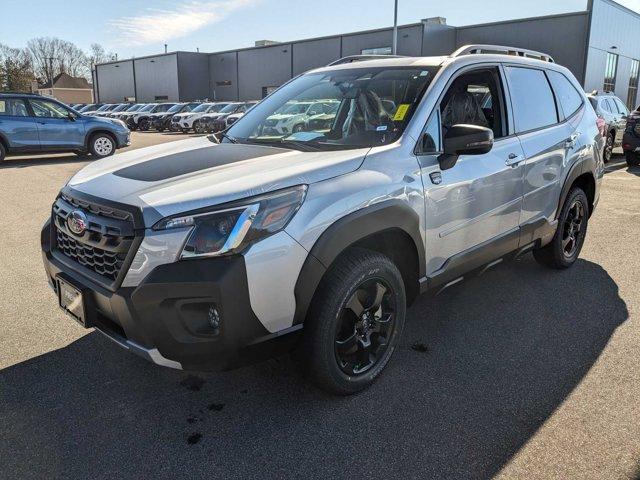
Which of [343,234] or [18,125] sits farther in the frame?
[18,125]

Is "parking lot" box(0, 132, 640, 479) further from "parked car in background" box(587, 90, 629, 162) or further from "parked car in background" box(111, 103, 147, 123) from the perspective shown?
"parked car in background" box(111, 103, 147, 123)

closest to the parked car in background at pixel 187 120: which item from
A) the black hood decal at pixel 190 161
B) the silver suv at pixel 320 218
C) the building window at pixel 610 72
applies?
the silver suv at pixel 320 218

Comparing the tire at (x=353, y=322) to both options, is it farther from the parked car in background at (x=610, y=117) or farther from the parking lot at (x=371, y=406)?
the parked car in background at (x=610, y=117)

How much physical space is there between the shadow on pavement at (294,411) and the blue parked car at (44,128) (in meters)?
11.4

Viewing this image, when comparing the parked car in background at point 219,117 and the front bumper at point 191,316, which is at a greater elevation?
the parked car in background at point 219,117

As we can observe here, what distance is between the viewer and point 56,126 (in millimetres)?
13375

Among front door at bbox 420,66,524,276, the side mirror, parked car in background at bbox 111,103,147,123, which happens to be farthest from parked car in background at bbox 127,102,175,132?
the side mirror

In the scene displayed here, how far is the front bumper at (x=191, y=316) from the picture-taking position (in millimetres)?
2219

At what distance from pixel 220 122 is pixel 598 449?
78.6 feet

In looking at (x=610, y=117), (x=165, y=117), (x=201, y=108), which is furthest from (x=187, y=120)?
(x=610, y=117)

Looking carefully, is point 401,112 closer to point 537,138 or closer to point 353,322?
point 353,322

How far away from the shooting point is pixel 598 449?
2.49 m

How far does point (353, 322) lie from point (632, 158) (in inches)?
472

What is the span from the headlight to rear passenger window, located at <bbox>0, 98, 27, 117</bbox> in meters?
12.9
